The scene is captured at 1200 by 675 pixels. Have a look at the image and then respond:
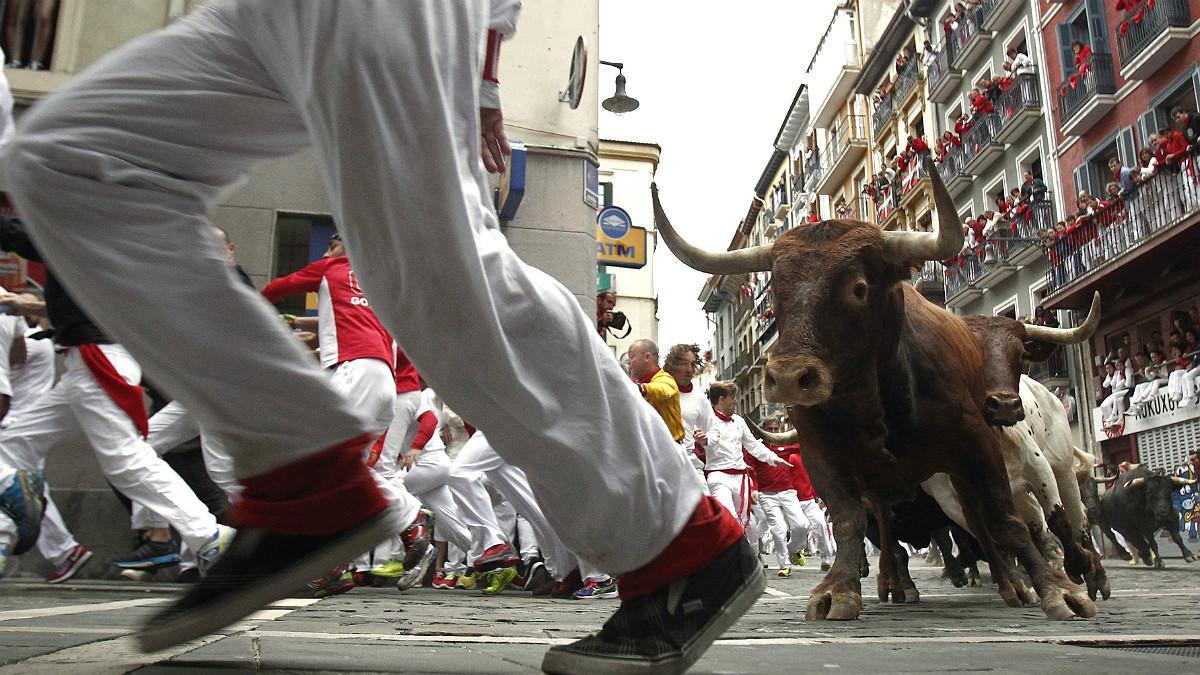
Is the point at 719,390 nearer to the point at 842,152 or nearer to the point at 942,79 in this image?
the point at 942,79

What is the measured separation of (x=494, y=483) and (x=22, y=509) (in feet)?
10.7

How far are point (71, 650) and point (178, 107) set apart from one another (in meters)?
1.13

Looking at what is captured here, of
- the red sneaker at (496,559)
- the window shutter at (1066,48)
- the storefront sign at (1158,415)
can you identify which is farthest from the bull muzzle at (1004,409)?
the window shutter at (1066,48)

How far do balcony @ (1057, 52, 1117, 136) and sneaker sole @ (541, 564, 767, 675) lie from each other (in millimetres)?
27863

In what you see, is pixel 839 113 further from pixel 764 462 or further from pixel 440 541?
pixel 440 541

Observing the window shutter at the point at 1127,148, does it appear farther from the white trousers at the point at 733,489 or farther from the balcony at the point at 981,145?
the white trousers at the point at 733,489

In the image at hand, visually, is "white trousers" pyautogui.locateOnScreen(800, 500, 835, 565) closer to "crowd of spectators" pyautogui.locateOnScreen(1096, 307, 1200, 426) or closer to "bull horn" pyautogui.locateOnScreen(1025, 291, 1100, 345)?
"bull horn" pyautogui.locateOnScreen(1025, 291, 1100, 345)

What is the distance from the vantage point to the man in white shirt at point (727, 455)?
36.9ft

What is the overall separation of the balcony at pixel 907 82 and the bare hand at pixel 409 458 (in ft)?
116

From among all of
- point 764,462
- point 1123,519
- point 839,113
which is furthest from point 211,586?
point 839,113

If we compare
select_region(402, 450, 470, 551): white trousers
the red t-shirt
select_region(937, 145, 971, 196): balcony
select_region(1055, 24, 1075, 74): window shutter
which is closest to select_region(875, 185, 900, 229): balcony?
select_region(937, 145, 971, 196): balcony

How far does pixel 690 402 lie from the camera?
31.4 feet

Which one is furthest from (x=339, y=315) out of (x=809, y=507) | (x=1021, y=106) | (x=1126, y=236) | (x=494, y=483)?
(x=1021, y=106)

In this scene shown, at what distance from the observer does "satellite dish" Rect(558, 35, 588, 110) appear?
12.5 m
